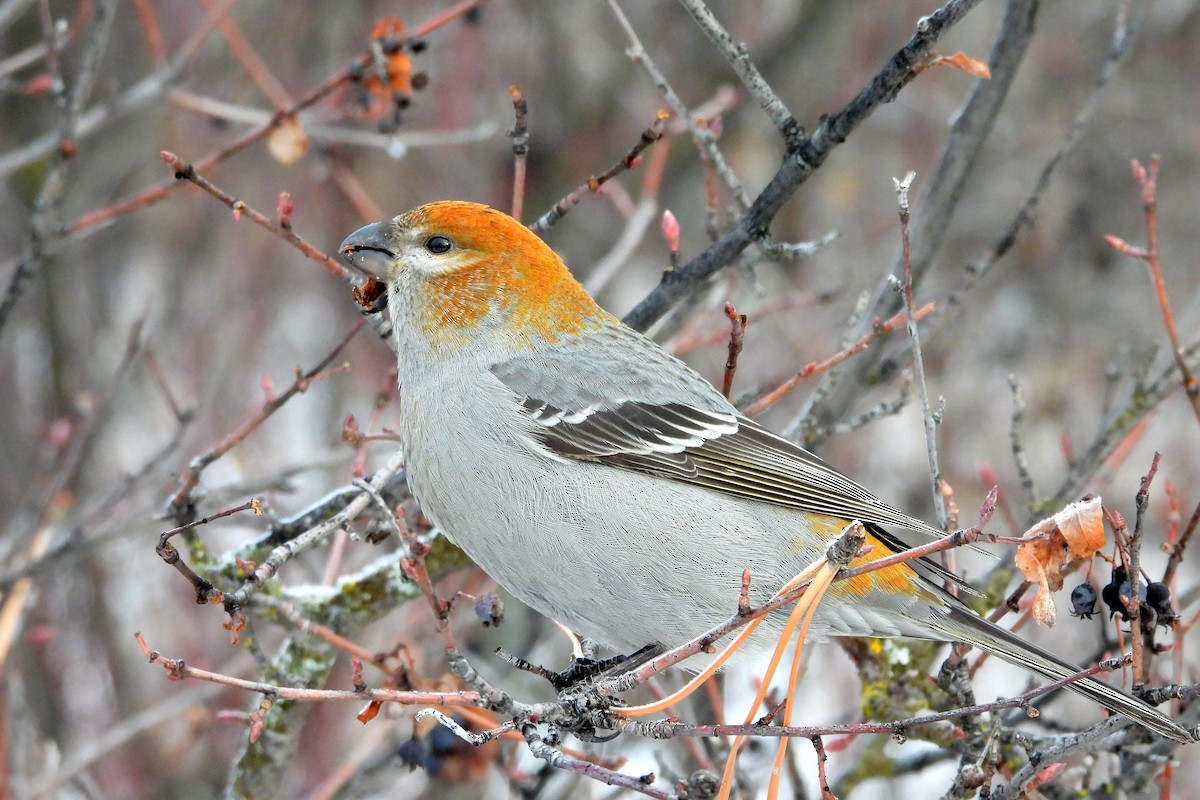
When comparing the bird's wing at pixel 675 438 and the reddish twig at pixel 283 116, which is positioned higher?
the reddish twig at pixel 283 116

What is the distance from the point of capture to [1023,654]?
334 cm

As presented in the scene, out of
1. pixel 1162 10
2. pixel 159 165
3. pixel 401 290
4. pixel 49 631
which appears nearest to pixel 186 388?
pixel 159 165

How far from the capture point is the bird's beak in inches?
161

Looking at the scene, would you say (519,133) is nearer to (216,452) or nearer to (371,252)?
(371,252)

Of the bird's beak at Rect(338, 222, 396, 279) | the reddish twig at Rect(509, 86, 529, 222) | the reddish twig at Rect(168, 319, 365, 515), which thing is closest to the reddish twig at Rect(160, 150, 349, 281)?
the reddish twig at Rect(168, 319, 365, 515)

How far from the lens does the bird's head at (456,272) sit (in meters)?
4.08

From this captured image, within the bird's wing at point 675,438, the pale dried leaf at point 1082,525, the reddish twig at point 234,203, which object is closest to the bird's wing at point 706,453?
the bird's wing at point 675,438

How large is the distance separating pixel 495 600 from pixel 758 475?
99 centimetres

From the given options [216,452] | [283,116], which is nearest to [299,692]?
[216,452]

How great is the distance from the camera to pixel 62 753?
6105 millimetres

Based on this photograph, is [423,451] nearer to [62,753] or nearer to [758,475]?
[758,475]

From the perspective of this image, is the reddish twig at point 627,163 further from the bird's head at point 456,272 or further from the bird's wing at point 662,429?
the bird's wing at point 662,429

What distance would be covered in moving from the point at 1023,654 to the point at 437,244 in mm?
2239

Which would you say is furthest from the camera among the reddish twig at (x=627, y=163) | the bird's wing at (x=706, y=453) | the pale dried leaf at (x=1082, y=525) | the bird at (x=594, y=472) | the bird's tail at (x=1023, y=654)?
the bird's wing at (x=706, y=453)
